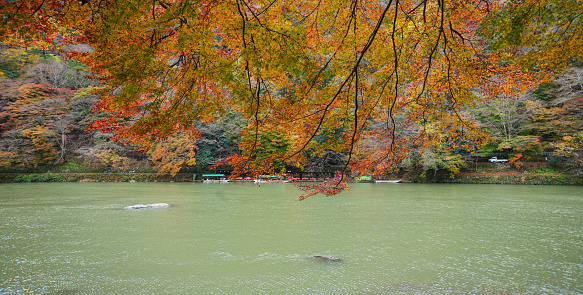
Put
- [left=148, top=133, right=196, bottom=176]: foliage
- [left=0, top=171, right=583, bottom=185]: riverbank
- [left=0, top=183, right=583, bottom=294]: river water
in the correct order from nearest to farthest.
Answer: [left=0, top=183, right=583, bottom=294]: river water
[left=0, top=171, right=583, bottom=185]: riverbank
[left=148, top=133, right=196, bottom=176]: foliage

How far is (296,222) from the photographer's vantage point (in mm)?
7500

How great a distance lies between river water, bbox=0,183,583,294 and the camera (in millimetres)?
3865

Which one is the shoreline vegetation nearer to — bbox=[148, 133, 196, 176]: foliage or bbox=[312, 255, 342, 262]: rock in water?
bbox=[148, 133, 196, 176]: foliage

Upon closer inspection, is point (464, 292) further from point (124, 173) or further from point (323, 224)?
point (124, 173)

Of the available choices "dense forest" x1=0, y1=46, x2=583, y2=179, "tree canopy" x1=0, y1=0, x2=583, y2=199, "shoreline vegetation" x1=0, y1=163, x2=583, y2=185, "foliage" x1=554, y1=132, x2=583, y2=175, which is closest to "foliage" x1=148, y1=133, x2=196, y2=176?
"dense forest" x1=0, y1=46, x2=583, y2=179

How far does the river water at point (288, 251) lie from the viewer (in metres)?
3.87

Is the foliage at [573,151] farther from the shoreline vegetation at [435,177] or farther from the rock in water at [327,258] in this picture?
the rock in water at [327,258]

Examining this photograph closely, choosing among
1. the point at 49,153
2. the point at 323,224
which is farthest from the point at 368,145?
the point at 49,153

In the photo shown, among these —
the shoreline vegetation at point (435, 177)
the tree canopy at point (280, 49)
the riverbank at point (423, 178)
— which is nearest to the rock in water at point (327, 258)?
the tree canopy at point (280, 49)

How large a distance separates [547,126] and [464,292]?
21.0 m

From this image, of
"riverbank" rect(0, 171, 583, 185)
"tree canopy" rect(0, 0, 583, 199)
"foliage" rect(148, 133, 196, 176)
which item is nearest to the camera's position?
"tree canopy" rect(0, 0, 583, 199)

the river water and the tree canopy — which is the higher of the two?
the tree canopy

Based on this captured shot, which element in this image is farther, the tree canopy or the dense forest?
the dense forest

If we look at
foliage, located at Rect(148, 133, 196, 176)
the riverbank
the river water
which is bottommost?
the river water
